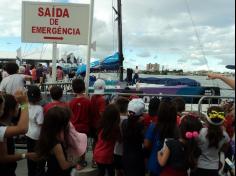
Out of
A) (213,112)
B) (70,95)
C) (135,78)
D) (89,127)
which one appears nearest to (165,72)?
(135,78)

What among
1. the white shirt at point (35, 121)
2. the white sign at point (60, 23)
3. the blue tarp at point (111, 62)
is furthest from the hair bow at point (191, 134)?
the blue tarp at point (111, 62)

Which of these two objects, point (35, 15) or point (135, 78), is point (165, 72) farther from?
point (35, 15)

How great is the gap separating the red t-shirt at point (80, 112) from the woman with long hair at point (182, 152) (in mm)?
2112

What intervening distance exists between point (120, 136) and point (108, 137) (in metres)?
0.17

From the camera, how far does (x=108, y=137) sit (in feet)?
20.1

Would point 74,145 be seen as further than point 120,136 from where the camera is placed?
No

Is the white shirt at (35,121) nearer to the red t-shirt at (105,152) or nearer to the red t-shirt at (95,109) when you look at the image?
the red t-shirt at (105,152)

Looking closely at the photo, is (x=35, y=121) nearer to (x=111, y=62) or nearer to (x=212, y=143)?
(x=212, y=143)

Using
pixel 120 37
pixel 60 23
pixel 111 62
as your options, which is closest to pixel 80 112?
pixel 60 23

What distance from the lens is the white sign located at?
32.0 ft

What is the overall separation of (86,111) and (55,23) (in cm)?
334

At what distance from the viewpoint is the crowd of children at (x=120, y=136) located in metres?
4.43

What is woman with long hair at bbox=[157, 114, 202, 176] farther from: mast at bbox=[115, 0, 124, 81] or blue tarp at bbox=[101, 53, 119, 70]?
blue tarp at bbox=[101, 53, 119, 70]

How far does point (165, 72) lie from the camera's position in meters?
28.5
